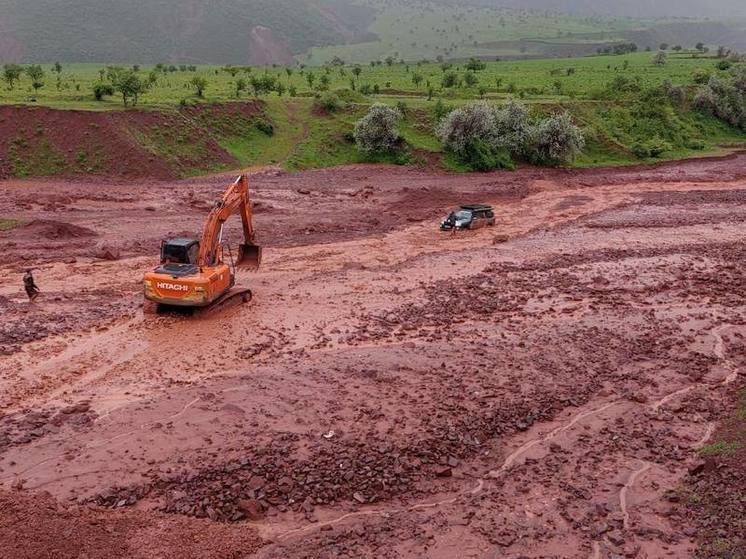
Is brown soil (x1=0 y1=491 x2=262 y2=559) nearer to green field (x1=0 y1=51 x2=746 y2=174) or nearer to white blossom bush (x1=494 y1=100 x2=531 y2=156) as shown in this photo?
Answer: green field (x1=0 y1=51 x2=746 y2=174)

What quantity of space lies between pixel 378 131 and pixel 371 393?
33.1m

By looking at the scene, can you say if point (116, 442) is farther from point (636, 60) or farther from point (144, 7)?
point (144, 7)

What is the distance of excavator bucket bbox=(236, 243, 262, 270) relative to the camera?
71.4 feet

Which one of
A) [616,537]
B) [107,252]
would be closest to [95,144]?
[107,252]

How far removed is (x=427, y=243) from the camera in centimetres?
2955

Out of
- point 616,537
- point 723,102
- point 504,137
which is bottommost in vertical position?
point 616,537

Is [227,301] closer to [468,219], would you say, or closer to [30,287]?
[30,287]

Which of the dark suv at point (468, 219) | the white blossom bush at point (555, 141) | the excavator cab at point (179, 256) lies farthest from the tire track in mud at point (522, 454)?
the white blossom bush at point (555, 141)

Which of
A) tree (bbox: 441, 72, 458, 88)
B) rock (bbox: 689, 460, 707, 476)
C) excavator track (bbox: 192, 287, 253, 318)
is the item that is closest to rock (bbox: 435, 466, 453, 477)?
rock (bbox: 689, 460, 707, 476)

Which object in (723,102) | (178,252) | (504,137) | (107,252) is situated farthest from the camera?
(723,102)

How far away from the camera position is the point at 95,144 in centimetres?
3956

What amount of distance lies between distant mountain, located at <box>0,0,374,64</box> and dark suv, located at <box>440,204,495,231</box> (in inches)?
4371

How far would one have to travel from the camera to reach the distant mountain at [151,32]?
126m

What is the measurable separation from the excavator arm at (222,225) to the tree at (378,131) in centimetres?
2591
